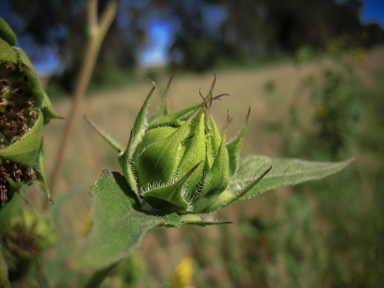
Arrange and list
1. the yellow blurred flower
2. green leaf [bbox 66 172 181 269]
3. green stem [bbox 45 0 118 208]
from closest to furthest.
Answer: green leaf [bbox 66 172 181 269]
green stem [bbox 45 0 118 208]
the yellow blurred flower

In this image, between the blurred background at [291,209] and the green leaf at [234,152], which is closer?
the green leaf at [234,152]

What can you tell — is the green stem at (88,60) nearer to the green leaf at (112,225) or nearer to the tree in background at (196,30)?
the green leaf at (112,225)

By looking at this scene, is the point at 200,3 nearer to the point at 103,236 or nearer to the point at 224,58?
the point at 224,58

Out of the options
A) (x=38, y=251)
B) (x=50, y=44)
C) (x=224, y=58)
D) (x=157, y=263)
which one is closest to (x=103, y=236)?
(x=38, y=251)

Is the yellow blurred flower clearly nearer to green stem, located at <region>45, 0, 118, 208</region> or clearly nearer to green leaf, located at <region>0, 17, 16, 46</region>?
green stem, located at <region>45, 0, 118, 208</region>

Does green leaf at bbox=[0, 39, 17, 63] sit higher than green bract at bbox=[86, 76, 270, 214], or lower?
higher

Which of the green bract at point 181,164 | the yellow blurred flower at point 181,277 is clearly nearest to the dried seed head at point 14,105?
the green bract at point 181,164

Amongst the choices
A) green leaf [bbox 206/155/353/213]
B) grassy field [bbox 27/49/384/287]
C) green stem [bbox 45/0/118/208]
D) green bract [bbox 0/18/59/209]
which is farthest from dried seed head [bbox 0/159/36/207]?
grassy field [bbox 27/49/384/287]
